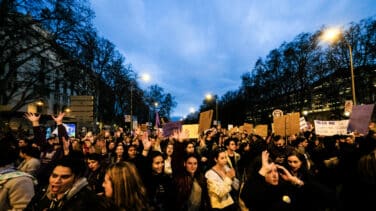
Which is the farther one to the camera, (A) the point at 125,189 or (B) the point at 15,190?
(B) the point at 15,190

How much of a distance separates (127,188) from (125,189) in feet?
0.07

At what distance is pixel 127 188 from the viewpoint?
303 cm

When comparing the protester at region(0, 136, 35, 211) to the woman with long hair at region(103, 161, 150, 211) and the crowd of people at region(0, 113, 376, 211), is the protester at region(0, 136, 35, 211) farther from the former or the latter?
the woman with long hair at region(103, 161, 150, 211)

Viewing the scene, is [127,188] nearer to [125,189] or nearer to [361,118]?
[125,189]

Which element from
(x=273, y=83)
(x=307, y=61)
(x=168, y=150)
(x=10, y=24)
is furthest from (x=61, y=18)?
(x=273, y=83)

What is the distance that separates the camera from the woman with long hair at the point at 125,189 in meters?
2.97

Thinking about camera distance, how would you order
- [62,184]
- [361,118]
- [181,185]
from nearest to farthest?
[62,184] < [181,185] < [361,118]

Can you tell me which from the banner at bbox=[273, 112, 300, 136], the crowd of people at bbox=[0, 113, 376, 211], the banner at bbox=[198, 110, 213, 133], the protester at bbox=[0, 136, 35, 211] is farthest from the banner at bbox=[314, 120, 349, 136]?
the protester at bbox=[0, 136, 35, 211]

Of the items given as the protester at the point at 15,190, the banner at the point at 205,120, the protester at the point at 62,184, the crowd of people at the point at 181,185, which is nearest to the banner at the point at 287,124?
the banner at the point at 205,120

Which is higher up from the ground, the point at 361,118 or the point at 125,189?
the point at 361,118

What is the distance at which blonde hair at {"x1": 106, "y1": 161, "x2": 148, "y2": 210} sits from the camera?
297 centimetres

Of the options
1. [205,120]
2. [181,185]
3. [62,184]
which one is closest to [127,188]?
[62,184]

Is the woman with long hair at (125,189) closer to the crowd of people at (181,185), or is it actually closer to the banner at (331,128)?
the crowd of people at (181,185)

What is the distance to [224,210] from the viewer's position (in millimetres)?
4629
